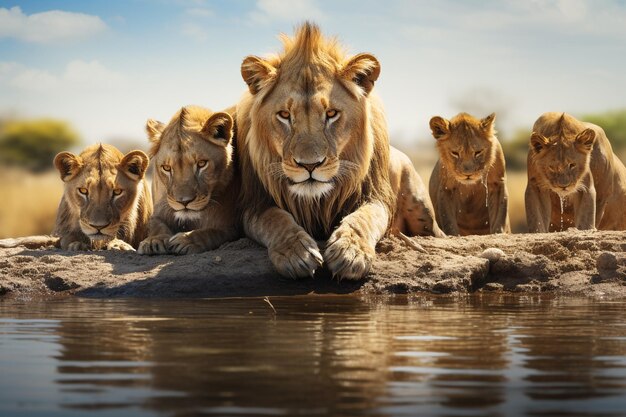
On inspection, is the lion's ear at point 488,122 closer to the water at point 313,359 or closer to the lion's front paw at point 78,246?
the lion's front paw at point 78,246

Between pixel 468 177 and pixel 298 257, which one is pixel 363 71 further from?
pixel 468 177

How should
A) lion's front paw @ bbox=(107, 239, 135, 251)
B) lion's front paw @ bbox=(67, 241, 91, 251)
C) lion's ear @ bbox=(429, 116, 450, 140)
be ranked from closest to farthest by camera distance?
lion's front paw @ bbox=(107, 239, 135, 251) < lion's front paw @ bbox=(67, 241, 91, 251) < lion's ear @ bbox=(429, 116, 450, 140)

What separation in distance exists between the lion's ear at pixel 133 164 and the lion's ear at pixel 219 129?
62cm

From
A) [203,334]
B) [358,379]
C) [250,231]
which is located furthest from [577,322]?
[250,231]

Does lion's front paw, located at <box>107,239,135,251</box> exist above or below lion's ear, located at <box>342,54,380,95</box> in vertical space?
below

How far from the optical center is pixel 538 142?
394 inches

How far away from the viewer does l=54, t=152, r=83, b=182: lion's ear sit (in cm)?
772

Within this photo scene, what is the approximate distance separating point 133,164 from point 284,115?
4.74 feet

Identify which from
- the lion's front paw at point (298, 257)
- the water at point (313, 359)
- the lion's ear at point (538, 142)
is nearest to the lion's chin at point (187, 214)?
the lion's front paw at point (298, 257)

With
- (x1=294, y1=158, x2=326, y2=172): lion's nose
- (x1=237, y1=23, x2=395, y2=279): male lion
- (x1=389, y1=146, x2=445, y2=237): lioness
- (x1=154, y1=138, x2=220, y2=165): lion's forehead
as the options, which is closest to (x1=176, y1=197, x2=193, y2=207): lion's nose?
(x1=154, y1=138, x2=220, y2=165): lion's forehead

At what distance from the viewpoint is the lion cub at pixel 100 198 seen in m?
7.59

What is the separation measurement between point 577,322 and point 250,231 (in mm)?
2543

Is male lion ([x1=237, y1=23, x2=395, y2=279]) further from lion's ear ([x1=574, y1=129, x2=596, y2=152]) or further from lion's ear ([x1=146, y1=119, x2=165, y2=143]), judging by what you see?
lion's ear ([x1=574, y1=129, x2=596, y2=152])

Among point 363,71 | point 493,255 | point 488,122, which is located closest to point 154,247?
point 363,71
